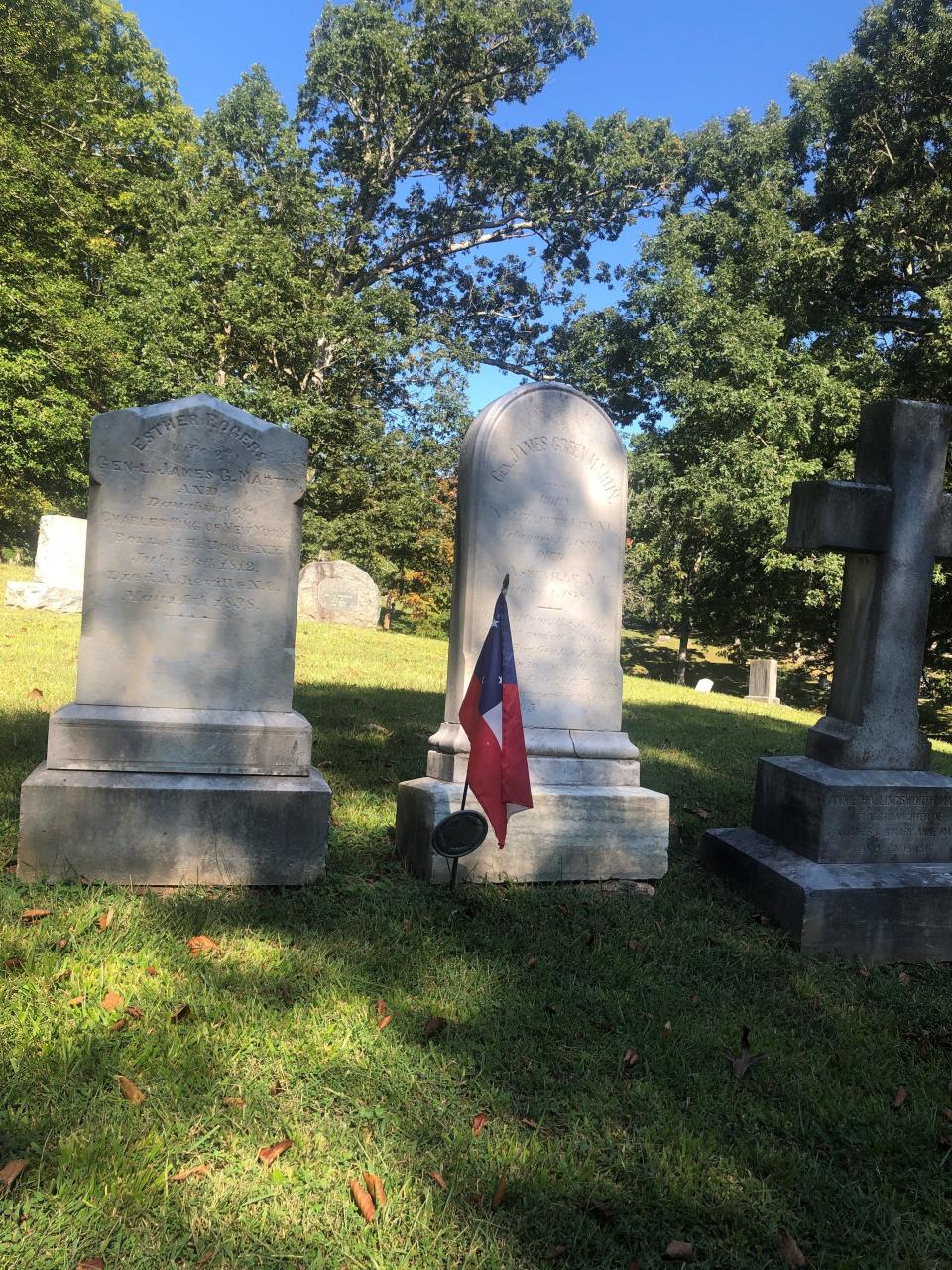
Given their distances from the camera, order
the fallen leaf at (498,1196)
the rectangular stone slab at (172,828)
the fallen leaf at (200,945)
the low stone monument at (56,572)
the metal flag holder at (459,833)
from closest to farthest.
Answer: the fallen leaf at (498,1196)
the fallen leaf at (200,945)
the rectangular stone slab at (172,828)
the metal flag holder at (459,833)
the low stone monument at (56,572)

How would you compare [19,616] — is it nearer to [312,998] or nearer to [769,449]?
[312,998]

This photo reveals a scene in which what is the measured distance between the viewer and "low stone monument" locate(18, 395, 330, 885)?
155 inches

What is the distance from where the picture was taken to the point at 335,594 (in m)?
19.2

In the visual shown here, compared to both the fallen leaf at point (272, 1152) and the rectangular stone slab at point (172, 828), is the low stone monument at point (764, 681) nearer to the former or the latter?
the rectangular stone slab at point (172, 828)

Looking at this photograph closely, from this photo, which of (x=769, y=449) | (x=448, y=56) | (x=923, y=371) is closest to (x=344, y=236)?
(x=448, y=56)

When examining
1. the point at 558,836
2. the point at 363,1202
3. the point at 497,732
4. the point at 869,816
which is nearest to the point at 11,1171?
the point at 363,1202

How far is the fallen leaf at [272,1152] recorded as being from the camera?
2.25 metres

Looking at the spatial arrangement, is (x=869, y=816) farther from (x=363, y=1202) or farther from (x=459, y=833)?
(x=363, y=1202)

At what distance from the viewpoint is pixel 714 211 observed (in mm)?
26844

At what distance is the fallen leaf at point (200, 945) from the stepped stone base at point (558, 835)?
1172 mm

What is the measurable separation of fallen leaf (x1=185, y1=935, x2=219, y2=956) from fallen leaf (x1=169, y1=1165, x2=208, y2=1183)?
1163 millimetres

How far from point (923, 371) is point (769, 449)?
11.2 ft

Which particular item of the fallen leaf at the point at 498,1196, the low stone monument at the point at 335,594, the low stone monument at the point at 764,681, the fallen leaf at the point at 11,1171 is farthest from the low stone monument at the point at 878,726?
the low stone monument at the point at 335,594

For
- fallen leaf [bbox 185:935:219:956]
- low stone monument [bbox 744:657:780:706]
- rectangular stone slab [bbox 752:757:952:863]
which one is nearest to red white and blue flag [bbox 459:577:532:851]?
fallen leaf [bbox 185:935:219:956]
